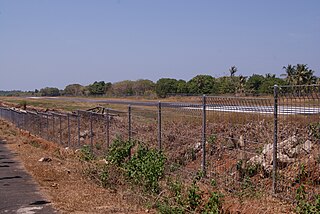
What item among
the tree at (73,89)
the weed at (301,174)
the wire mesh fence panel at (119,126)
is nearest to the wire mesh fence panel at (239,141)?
the weed at (301,174)

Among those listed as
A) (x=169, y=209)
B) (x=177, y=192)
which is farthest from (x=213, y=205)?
(x=177, y=192)

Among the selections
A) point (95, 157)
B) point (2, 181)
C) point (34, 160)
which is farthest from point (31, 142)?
point (2, 181)

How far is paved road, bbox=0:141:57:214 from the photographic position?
30.7 feet

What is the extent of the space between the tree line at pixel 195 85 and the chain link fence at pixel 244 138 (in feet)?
29.1

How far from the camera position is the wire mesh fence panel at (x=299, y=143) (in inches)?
298

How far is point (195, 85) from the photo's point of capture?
77625 millimetres

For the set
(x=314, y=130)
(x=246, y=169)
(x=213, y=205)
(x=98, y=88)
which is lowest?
(x=213, y=205)

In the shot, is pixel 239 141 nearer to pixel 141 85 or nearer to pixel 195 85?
pixel 195 85

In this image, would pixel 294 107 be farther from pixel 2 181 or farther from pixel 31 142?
pixel 31 142

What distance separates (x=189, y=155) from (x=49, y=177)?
402 cm

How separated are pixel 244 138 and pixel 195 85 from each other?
68.5m

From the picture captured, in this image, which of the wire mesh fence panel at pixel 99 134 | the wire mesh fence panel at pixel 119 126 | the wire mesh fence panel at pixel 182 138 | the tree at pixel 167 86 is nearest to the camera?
the wire mesh fence panel at pixel 182 138

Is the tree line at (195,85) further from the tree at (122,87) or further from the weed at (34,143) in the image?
the weed at (34,143)

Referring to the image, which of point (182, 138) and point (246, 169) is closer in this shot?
point (246, 169)
